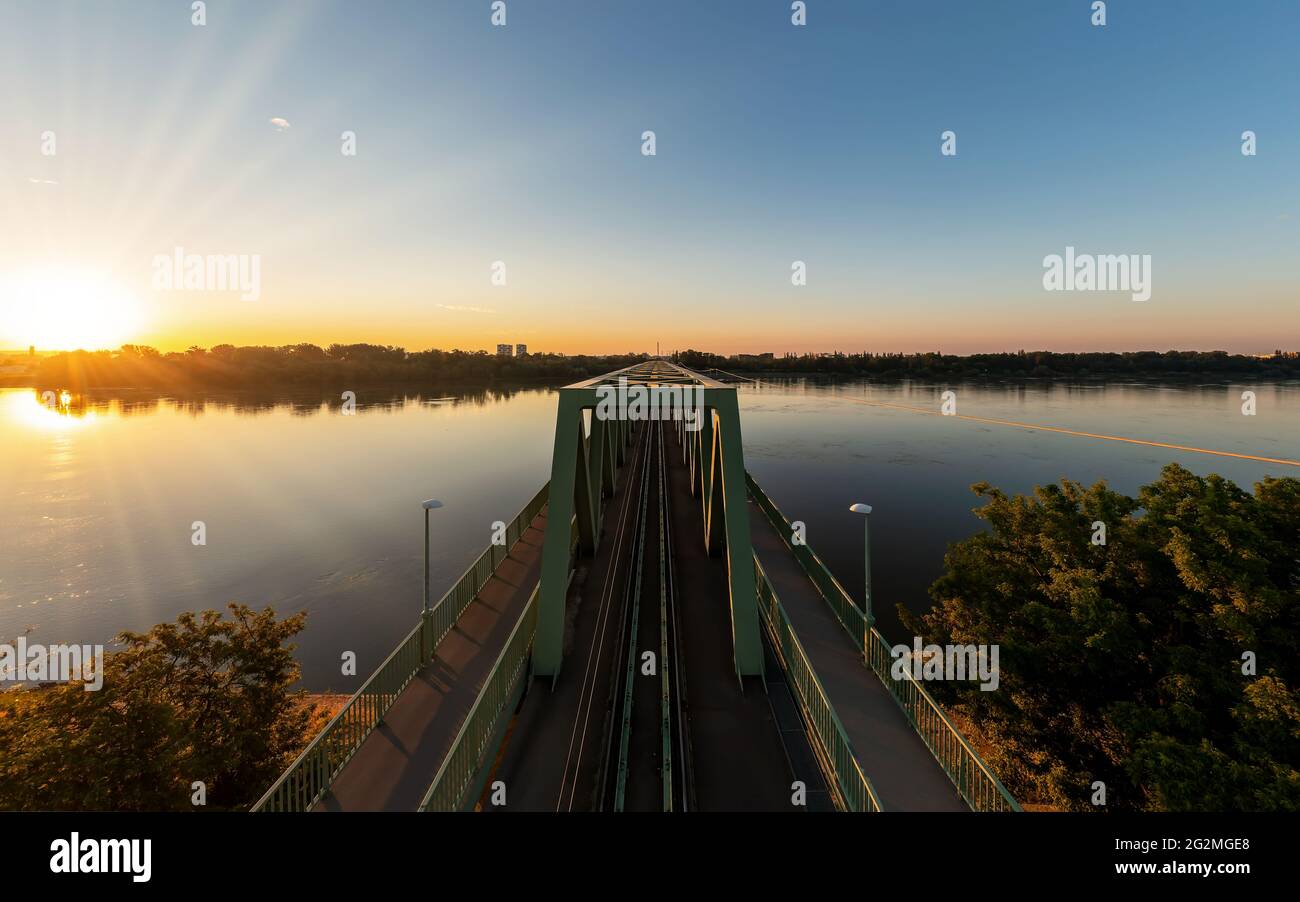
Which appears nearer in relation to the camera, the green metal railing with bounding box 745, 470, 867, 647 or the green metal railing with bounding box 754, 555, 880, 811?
the green metal railing with bounding box 754, 555, 880, 811

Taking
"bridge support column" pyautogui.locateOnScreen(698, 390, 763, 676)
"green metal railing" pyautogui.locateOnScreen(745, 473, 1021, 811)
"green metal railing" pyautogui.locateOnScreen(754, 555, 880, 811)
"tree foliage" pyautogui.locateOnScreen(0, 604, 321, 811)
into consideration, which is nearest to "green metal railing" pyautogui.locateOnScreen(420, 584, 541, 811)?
"bridge support column" pyautogui.locateOnScreen(698, 390, 763, 676)

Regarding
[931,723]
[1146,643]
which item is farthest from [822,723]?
[1146,643]

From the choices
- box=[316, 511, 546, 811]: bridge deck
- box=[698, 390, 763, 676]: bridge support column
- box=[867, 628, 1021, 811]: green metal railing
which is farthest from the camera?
box=[698, 390, 763, 676]: bridge support column

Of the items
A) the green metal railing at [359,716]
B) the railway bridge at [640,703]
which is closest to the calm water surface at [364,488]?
the green metal railing at [359,716]

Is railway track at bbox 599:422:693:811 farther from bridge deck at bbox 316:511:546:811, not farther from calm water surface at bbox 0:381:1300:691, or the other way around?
calm water surface at bbox 0:381:1300:691

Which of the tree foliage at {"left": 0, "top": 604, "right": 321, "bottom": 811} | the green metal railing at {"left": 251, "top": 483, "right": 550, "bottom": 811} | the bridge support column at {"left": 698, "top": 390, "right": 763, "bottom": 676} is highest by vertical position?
the bridge support column at {"left": 698, "top": 390, "right": 763, "bottom": 676}

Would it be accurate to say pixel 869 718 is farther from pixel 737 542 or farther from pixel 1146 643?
pixel 1146 643

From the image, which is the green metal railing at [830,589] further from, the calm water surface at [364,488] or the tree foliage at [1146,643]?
the calm water surface at [364,488]
